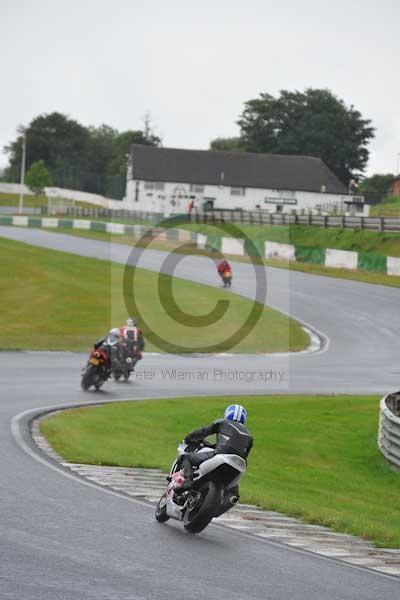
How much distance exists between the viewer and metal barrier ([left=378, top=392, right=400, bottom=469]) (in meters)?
16.7

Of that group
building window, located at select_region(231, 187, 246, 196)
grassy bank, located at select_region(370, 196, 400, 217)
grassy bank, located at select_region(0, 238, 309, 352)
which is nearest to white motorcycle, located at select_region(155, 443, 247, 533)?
grassy bank, located at select_region(0, 238, 309, 352)

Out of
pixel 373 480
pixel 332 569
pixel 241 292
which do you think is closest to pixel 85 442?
pixel 373 480

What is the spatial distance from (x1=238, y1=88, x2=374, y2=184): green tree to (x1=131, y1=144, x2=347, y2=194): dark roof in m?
15.9

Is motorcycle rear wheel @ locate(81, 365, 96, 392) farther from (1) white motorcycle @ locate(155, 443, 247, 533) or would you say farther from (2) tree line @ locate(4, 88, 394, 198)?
(2) tree line @ locate(4, 88, 394, 198)

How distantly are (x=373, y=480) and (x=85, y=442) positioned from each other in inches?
182

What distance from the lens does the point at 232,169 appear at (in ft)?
395

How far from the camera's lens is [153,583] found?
8.20 meters

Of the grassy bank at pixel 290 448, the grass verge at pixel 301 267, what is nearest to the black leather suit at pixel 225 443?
the grassy bank at pixel 290 448

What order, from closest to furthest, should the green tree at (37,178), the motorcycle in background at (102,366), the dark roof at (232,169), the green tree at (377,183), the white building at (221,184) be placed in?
the motorcycle in background at (102,366)
the white building at (221,184)
the dark roof at (232,169)
the green tree at (37,178)
the green tree at (377,183)

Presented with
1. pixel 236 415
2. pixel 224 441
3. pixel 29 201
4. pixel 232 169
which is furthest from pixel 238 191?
pixel 224 441

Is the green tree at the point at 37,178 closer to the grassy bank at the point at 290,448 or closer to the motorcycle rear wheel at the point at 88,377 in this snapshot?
the motorcycle rear wheel at the point at 88,377

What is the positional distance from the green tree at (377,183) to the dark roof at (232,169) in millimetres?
13287

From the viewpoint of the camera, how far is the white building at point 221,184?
118750mm

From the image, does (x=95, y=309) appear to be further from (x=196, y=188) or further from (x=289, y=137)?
(x=289, y=137)
